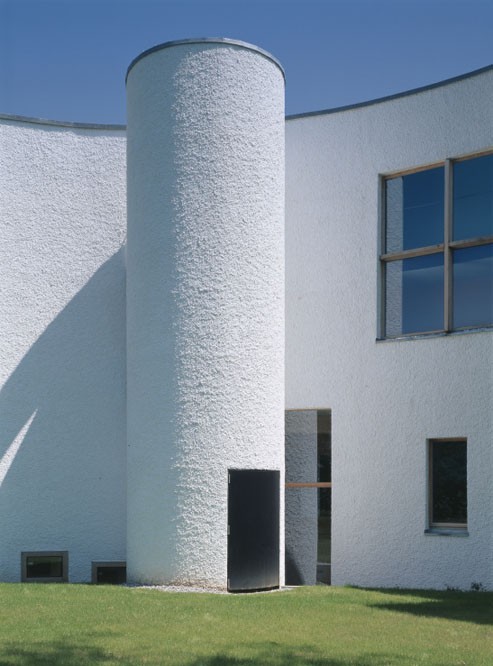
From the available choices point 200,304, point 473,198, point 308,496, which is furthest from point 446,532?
point 473,198

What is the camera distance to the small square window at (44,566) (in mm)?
15812

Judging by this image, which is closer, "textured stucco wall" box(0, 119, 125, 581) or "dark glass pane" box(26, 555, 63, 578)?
"dark glass pane" box(26, 555, 63, 578)

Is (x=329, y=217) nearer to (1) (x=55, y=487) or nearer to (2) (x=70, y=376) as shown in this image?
(2) (x=70, y=376)

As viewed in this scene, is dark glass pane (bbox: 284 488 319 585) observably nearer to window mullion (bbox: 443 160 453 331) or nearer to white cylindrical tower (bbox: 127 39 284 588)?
white cylindrical tower (bbox: 127 39 284 588)

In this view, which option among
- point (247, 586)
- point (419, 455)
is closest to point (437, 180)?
point (419, 455)

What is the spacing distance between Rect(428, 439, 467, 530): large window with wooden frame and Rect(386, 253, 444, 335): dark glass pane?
1.80 m

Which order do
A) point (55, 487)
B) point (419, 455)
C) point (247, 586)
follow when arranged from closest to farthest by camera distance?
point (247, 586) < point (419, 455) < point (55, 487)

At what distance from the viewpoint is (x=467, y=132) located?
48.3 ft

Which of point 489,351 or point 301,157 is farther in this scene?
point 301,157

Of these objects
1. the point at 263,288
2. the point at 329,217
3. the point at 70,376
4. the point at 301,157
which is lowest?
the point at 70,376

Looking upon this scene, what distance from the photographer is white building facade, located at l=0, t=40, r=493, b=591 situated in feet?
45.7

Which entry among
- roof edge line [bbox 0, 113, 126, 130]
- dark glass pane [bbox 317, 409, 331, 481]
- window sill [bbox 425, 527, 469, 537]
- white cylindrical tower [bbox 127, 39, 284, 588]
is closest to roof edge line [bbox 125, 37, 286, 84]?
white cylindrical tower [bbox 127, 39, 284, 588]

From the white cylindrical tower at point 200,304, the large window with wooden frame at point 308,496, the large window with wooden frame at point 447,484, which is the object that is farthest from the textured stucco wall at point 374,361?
the white cylindrical tower at point 200,304

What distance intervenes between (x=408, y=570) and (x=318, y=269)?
198 inches
